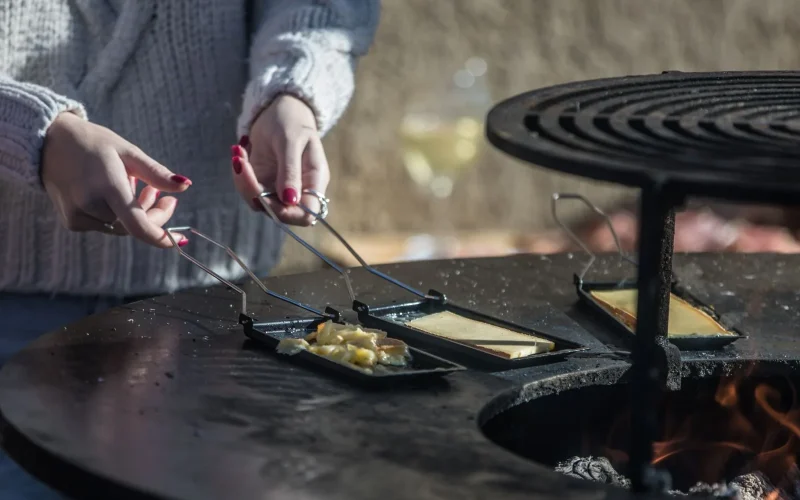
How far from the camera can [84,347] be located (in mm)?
1357

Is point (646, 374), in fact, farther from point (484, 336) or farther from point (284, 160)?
point (284, 160)

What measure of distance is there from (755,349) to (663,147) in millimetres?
461

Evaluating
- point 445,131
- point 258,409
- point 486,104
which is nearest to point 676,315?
point 258,409

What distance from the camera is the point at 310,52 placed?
1812 mm

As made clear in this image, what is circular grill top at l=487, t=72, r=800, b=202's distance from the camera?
3.13ft

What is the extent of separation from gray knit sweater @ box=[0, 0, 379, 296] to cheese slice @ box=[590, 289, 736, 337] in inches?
20.9

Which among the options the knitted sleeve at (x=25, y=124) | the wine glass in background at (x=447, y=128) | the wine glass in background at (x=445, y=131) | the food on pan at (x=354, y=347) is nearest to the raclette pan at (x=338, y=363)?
the food on pan at (x=354, y=347)

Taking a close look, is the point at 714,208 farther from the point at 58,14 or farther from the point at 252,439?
the point at 252,439

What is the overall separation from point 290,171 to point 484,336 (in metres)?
0.36

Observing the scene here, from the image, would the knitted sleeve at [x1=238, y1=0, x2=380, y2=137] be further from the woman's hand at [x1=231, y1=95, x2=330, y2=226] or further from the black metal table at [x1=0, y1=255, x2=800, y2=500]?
the black metal table at [x1=0, y1=255, x2=800, y2=500]

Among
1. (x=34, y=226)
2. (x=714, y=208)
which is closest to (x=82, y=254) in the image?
(x=34, y=226)

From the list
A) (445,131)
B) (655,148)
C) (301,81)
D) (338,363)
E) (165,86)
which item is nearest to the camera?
(655,148)

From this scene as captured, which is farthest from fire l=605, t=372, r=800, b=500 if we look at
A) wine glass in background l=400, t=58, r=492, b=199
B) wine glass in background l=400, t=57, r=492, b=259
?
wine glass in background l=400, t=58, r=492, b=199

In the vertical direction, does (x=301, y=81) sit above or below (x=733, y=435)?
above
